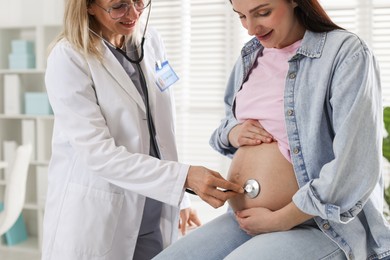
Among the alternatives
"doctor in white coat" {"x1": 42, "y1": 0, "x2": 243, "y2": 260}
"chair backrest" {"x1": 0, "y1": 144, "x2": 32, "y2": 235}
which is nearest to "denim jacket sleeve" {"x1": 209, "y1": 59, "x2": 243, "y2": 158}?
"doctor in white coat" {"x1": 42, "y1": 0, "x2": 243, "y2": 260}

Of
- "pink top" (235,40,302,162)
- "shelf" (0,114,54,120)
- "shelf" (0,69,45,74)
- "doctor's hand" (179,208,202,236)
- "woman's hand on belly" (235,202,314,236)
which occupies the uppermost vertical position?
"pink top" (235,40,302,162)

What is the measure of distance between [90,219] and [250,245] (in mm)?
572

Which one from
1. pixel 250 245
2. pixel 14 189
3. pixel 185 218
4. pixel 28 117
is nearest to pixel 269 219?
pixel 250 245

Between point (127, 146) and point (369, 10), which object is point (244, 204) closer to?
point (127, 146)

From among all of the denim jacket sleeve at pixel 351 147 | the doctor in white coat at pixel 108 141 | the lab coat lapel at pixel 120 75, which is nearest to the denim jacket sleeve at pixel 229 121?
the doctor in white coat at pixel 108 141

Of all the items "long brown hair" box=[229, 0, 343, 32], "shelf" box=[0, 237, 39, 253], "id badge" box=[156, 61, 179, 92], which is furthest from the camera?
"shelf" box=[0, 237, 39, 253]

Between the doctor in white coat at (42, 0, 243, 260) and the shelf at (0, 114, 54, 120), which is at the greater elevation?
the doctor in white coat at (42, 0, 243, 260)

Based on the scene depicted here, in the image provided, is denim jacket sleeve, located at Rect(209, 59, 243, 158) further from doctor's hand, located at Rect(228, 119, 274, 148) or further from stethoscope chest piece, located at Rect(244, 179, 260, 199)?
stethoscope chest piece, located at Rect(244, 179, 260, 199)

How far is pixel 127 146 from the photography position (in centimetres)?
168

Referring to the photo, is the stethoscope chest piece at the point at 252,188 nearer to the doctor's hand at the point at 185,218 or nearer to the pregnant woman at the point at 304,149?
the pregnant woman at the point at 304,149

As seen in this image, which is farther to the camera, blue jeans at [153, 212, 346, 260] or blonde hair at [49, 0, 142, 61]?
blonde hair at [49, 0, 142, 61]

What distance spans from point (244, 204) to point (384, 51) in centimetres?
218

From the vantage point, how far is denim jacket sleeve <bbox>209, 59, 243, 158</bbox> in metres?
1.57

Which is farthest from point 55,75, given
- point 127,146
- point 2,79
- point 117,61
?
point 2,79
